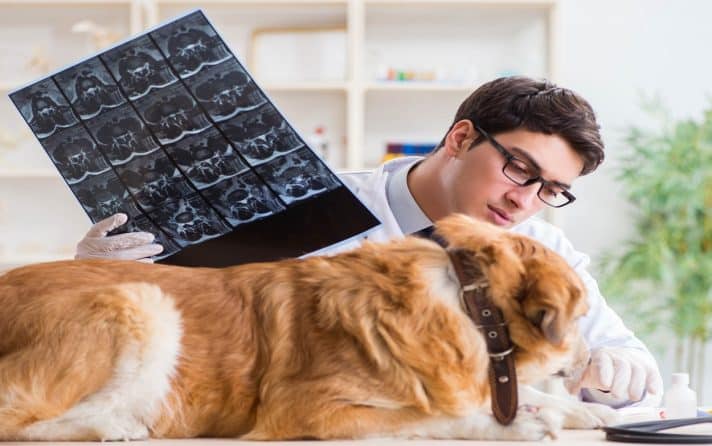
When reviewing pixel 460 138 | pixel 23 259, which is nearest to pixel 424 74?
pixel 23 259

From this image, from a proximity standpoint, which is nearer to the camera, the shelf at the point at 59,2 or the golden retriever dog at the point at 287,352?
the golden retriever dog at the point at 287,352

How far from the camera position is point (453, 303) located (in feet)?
4.54

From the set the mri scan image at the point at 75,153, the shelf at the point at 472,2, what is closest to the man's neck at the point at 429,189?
the mri scan image at the point at 75,153

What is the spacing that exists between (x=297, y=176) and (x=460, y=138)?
555 millimetres

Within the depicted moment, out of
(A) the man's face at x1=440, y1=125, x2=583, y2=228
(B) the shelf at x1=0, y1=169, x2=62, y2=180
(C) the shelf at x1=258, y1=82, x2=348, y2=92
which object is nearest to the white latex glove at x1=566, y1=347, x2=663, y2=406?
(A) the man's face at x1=440, y1=125, x2=583, y2=228

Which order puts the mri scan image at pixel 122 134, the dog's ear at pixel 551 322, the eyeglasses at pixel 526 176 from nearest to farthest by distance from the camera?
1. the dog's ear at pixel 551 322
2. the mri scan image at pixel 122 134
3. the eyeglasses at pixel 526 176

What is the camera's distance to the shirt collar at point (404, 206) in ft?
7.86

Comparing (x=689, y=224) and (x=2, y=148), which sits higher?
(x=2, y=148)

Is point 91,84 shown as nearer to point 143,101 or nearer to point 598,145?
point 143,101

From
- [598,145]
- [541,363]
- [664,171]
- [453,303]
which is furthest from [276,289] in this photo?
[664,171]

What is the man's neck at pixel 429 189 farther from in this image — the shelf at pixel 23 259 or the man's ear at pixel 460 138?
the shelf at pixel 23 259

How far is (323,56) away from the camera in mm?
5199

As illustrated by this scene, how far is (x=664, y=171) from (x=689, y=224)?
1.00ft

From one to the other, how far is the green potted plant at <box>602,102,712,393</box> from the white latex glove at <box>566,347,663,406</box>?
3.09 metres
